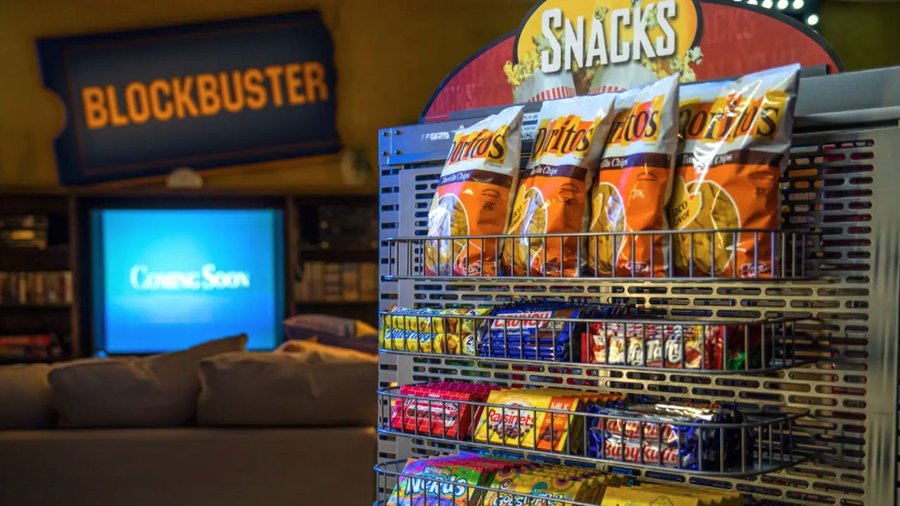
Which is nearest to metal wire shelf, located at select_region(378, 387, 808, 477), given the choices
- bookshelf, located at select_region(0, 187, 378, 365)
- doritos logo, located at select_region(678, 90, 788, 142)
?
doritos logo, located at select_region(678, 90, 788, 142)

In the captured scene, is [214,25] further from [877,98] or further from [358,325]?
[877,98]

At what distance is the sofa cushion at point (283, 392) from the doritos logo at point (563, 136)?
1.87 m

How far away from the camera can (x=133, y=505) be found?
10.1 feet

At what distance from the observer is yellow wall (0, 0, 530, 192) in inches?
247

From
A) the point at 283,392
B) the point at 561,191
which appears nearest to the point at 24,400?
the point at 283,392

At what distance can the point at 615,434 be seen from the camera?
43.4 inches

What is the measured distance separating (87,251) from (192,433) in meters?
3.46

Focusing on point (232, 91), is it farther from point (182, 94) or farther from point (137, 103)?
point (137, 103)

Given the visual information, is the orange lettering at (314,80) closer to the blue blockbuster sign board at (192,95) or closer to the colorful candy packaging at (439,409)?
the blue blockbuster sign board at (192,95)

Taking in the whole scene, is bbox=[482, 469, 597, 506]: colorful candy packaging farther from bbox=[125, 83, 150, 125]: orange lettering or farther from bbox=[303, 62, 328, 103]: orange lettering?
bbox=[125, 83, 150, 125]: orange lettering

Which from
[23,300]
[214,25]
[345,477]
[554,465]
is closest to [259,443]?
[345,477]

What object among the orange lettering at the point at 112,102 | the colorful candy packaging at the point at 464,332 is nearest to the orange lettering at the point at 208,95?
the orange lettering at the point at 112,102

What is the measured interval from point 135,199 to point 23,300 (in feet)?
3.15

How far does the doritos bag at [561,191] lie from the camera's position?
1.16m
